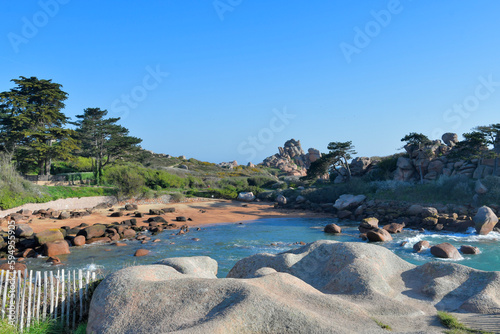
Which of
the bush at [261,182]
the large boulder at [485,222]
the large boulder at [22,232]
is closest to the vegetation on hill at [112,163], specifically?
the bush at [261,182]

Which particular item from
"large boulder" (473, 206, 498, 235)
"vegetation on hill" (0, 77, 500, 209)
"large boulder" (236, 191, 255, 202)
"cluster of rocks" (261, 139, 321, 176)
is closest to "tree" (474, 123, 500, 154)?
"vegetation on hill" (0, 77, 500, 209)

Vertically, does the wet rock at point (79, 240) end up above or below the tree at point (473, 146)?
below

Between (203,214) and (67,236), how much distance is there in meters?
14.8

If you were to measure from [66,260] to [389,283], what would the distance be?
16.0 meters

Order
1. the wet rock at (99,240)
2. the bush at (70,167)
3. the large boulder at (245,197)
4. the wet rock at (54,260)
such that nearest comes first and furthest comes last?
the wet rock at (54,260) → the wet rock at (99,240) → the large boulder at (245,197) → the bush at (70,167)

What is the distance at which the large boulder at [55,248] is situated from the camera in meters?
18.5

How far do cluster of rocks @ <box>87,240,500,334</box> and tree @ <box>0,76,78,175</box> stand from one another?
35816 millimetres

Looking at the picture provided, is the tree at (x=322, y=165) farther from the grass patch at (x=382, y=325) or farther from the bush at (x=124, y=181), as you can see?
the grass patch at (x=382, y=325)

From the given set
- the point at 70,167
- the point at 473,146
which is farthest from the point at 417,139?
the point at 70,167

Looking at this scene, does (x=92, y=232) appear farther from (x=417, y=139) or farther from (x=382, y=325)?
(x=417, y=139)

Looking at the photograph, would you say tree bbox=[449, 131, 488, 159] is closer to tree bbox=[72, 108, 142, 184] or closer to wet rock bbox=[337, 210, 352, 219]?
wet rock bbox=[337, 210, 352, 219]

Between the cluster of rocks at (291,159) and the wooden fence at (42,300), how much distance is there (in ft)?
257

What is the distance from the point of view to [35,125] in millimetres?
40312

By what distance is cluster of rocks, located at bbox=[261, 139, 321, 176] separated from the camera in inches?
3487
